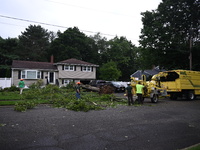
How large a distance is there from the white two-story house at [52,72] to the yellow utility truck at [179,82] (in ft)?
61.0

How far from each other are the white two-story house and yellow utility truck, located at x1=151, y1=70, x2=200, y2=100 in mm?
18599

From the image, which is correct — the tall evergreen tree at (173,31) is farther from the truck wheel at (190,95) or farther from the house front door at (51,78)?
the house front door at (51,78)

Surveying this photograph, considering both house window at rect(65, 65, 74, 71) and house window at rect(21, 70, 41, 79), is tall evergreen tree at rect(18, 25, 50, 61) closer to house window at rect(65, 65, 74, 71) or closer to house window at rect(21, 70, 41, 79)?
house window at rect(65, 65, 74, 71)

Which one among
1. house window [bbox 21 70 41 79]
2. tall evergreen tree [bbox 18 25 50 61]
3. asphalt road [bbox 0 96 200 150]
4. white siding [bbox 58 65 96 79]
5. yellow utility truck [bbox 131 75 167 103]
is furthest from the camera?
tall evergreen tree [bbox 18 25 50 61]

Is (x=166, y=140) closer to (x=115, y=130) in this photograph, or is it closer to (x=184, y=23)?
(x=115, y=130)

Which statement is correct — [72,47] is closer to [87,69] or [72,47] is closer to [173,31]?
[87,69]

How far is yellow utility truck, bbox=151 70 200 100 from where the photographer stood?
17.7 meters

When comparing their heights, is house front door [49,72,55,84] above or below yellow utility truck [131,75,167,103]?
above

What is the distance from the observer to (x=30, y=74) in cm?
2994

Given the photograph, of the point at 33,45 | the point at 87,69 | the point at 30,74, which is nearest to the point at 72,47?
the point at 33,45

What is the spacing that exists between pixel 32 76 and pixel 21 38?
103ft

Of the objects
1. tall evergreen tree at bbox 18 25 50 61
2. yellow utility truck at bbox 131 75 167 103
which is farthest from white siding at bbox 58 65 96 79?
tall evergreen tree at bbox 18 25 50 61

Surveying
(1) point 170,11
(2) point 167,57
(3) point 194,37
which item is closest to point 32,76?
(2) point 167,57

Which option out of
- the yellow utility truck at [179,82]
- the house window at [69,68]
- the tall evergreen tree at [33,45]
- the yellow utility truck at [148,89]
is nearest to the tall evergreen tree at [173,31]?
the yellow utility truck at [179,82]
